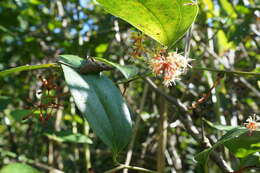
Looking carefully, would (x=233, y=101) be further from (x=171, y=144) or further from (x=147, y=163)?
(x=147, y=163)

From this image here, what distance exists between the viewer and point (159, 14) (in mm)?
626

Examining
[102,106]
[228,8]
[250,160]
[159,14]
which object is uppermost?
[228,8]

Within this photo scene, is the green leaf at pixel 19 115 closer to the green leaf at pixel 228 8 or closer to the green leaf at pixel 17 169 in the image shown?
the green leaf at pixel 17 169

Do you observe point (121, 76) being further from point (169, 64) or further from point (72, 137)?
point (169, 64)

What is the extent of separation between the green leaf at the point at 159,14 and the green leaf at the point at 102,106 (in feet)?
0.39

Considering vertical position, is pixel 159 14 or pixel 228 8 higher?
pixel 228 8

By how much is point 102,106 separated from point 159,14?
184mm

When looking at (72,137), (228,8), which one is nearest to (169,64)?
(72,137)

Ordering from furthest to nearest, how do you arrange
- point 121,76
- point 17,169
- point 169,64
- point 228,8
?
point 121,76 → point 228,8 → point 169,64 → point 17,169

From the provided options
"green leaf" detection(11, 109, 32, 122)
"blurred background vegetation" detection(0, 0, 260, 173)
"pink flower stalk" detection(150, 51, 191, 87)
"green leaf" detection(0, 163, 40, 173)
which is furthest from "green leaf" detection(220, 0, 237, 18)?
"green leaf" detection(0, 163, 40, 173)

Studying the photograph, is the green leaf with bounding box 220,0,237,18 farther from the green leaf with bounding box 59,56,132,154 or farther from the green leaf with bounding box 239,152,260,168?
the green leaf with bounding box 59,56,132,154

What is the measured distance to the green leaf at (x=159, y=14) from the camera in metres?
0.60

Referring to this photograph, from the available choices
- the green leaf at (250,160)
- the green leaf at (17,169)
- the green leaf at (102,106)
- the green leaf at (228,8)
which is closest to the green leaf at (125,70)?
the green leaf at (102,106)

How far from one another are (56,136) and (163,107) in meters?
0.35
